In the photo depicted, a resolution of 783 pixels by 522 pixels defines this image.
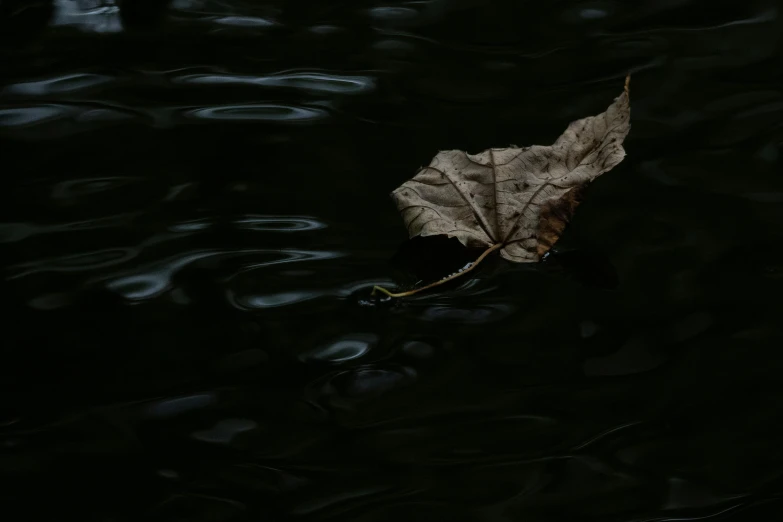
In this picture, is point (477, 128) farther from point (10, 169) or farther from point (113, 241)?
point (10, 169)

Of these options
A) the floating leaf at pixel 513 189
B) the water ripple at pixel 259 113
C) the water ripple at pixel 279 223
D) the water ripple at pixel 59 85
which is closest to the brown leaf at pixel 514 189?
the floating leaf at pixel 513 189

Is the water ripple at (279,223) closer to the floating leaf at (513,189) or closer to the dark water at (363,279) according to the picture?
the dark water at (363,279)

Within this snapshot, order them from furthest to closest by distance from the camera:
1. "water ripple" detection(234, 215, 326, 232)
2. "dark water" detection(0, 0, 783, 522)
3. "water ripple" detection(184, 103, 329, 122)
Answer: "water ripple" detection(184, 103, 329, 122) < "water ripple" detection(234, 215, 326, 232) < "dark water" detection(0, 0, 783, 522)

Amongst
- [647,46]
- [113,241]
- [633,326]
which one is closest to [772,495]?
[633,326]

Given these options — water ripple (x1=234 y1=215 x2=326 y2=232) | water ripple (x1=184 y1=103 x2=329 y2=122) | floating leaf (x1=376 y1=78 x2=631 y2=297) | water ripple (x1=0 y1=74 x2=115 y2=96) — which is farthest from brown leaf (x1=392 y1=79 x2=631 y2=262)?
water ripple (x1=0 y1=74 x2=115 y2=96)

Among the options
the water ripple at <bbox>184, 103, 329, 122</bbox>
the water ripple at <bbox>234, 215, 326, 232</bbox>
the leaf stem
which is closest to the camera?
the leaf stem

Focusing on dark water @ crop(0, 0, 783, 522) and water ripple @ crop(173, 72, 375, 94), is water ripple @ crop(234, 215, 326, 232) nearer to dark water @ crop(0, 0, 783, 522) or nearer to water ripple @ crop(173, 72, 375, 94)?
dark water @ crop(0, 0, 783, 522)

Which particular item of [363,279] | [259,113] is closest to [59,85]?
[259,113]
